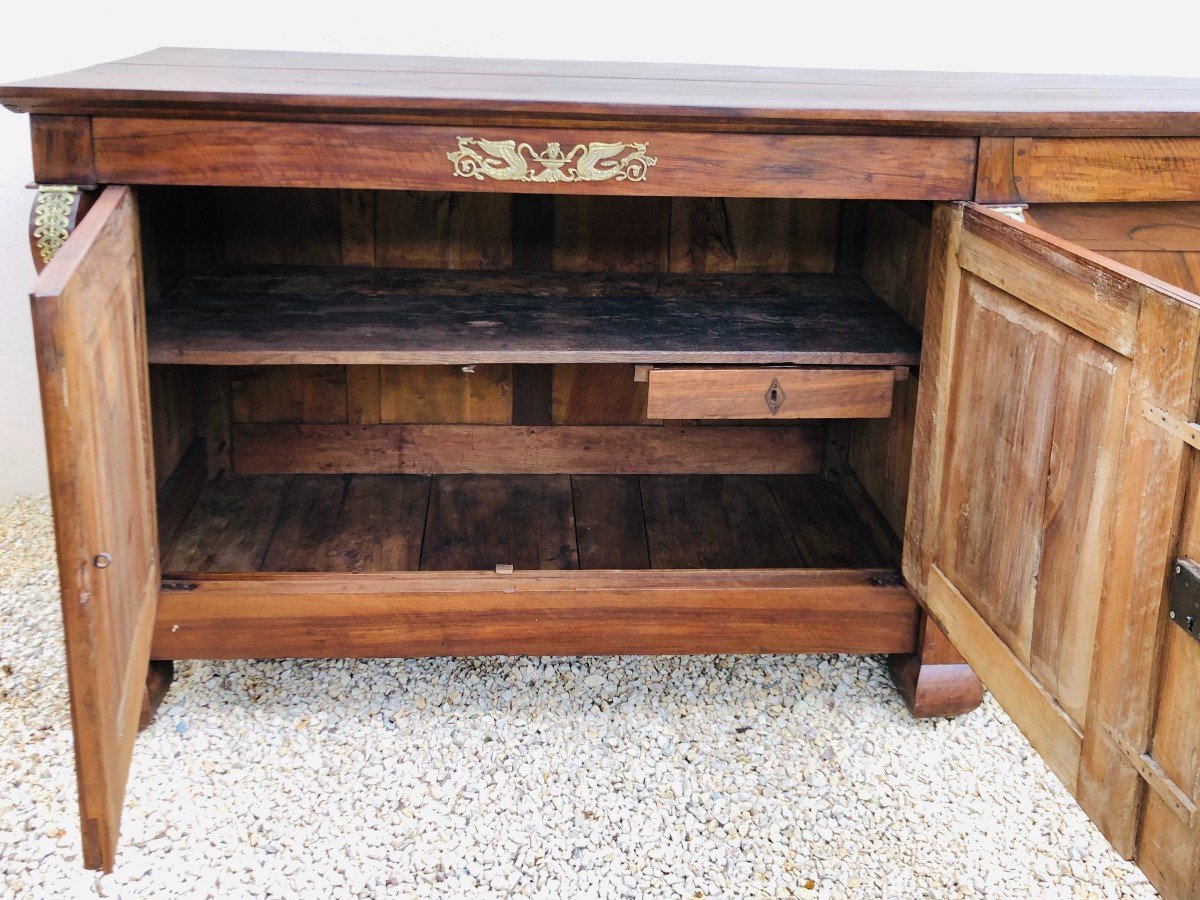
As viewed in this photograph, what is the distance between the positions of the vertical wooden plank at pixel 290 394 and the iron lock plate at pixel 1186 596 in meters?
1.76

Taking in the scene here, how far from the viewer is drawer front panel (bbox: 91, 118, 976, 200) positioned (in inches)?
70.1

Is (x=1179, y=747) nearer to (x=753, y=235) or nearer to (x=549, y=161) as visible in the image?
(x=549, y=161)

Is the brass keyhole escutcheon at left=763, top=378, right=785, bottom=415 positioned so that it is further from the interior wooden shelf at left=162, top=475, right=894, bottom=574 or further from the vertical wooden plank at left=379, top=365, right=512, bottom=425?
the vertical wooden plank at left=379, top=365, right=512, bottom=425

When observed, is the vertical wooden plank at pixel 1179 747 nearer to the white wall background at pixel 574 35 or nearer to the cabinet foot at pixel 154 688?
the cabinet foot at pixel 154 688

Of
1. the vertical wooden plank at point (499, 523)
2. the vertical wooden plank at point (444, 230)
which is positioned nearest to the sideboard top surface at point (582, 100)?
the vertical wooden plank at point (444, 230)

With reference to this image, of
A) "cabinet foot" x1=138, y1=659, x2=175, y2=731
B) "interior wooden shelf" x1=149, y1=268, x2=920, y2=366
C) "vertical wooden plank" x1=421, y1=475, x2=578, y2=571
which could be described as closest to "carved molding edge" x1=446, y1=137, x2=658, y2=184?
"interior wooden shelf" x1=149, y1=268, x2=920, y2=366

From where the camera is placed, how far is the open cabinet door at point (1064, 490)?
1375mm

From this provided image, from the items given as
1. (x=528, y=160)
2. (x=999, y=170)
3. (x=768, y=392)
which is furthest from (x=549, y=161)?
(x=999, y=170)

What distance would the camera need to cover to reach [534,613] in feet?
6.89

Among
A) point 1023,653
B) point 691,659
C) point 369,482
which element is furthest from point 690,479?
point 1023,653

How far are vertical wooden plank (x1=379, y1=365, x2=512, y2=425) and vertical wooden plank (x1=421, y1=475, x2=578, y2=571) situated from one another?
133 mm

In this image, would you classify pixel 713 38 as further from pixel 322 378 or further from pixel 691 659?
pixel 691 659

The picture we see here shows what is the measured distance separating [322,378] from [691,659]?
0.98 m

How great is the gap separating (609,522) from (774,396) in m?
0.59
